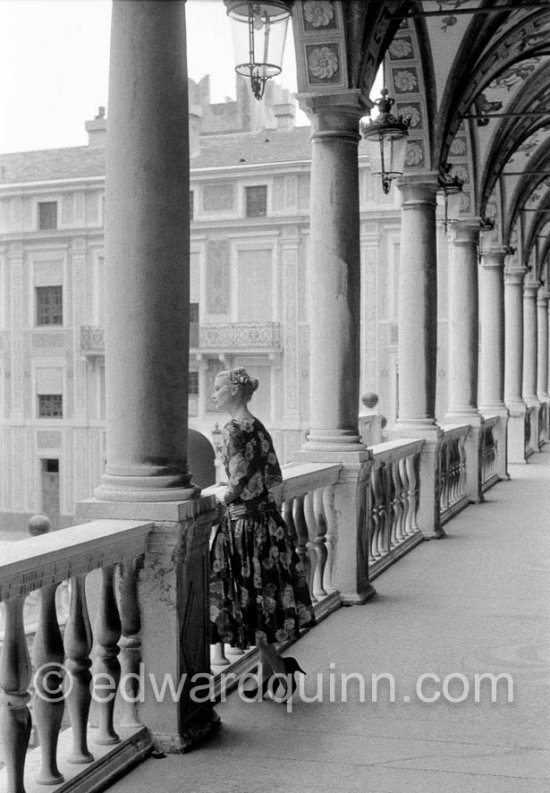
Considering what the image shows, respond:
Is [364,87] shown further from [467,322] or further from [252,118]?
[252,118]

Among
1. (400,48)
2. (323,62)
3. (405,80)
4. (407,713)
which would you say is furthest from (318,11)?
(407,713)

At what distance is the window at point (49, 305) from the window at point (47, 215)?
3815 mm

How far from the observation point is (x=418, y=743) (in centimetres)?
498

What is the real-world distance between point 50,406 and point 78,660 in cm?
3621

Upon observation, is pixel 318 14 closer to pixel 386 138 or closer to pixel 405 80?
pixel 386 138

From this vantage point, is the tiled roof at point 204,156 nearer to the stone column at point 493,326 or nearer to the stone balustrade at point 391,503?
the stone column at point 493,326

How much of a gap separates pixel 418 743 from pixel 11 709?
2012 mm

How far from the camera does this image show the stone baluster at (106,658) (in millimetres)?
4566

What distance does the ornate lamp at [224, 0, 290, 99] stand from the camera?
6.32 meters

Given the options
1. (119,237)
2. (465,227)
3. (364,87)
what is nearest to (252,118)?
(465,227)

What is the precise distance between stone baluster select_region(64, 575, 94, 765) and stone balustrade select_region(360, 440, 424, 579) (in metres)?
4.10

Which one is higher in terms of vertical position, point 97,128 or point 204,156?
point 204,156

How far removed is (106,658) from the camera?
15.0ft

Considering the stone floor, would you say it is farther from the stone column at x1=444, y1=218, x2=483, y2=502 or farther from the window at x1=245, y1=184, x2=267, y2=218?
the window at x1=245, y1=184, x2=267, y2=218
